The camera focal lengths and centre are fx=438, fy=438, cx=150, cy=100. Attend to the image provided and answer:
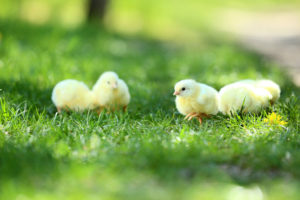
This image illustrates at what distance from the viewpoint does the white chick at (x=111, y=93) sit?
13.6ft

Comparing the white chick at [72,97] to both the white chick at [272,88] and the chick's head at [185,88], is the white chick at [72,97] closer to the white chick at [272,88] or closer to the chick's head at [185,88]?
the chick's head at [185,88]

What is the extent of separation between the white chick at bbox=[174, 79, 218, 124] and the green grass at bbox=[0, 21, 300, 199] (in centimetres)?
12

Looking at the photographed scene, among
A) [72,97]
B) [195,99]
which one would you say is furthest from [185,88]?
[72,97]

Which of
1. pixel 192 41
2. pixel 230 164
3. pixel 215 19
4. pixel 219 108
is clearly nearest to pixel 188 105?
pixel 219 108

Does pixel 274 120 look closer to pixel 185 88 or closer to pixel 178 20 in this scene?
pixel 185 88

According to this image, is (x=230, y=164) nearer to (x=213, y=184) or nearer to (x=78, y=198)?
(x=213, y=184)

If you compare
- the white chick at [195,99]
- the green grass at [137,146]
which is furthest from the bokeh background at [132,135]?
the white chick at [195,99]

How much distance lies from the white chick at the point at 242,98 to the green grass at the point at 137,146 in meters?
0.12

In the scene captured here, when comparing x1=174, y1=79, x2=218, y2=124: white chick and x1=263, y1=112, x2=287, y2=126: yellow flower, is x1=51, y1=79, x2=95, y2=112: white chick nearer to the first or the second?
x1=174, y1=79, x2=218, y2=124: white chick

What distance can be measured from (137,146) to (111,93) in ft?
3.61

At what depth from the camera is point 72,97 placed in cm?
427

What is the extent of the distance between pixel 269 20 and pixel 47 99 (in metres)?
13.3

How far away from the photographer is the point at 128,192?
8.16 feet

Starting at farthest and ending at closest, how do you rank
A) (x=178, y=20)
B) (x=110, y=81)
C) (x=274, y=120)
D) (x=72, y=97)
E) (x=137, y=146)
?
(x=178, y=20) < (x=72, y=97) < (x=110, y=81) < (x=274, y=120) < (x=137, y=146)
